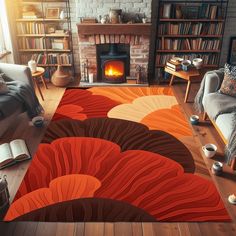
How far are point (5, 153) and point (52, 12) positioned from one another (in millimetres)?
3009

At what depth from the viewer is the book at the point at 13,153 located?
9.71 ft

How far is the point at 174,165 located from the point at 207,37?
312 cm

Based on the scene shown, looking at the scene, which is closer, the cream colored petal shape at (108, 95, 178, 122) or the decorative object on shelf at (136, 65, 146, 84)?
the cream colored petal shape at (108, 95, 178, 122)

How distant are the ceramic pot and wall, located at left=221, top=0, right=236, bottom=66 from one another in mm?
2978

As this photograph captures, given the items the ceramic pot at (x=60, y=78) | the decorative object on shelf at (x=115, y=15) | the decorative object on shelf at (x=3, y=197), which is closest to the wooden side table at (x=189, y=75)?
the decorative object on shelf at (x=115, y=15)

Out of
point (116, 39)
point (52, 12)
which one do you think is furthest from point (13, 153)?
point (52, 12)

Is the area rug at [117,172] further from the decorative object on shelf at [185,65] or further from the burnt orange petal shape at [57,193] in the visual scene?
the decorative object on shelf at [185,65]

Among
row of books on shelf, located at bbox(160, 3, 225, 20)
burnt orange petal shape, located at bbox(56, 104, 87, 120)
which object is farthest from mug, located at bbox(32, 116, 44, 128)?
row of books on shelf, located at bbox(160, 3, 225, 20)

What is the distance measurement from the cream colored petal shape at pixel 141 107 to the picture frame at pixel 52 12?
2.10 metres

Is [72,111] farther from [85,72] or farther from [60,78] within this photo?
[85,72]

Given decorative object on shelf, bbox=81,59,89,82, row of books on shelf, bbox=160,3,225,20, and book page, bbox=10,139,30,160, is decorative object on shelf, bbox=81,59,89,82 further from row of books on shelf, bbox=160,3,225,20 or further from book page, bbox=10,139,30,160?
book page, bbox=10,139,30,160

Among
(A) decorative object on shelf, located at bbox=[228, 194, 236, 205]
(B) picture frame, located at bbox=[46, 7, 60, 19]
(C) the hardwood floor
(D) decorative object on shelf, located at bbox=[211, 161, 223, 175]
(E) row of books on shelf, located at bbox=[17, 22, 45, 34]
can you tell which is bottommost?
(C) the hardwood floor

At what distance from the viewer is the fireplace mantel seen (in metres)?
4.78

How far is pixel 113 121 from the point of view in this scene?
3840mm
